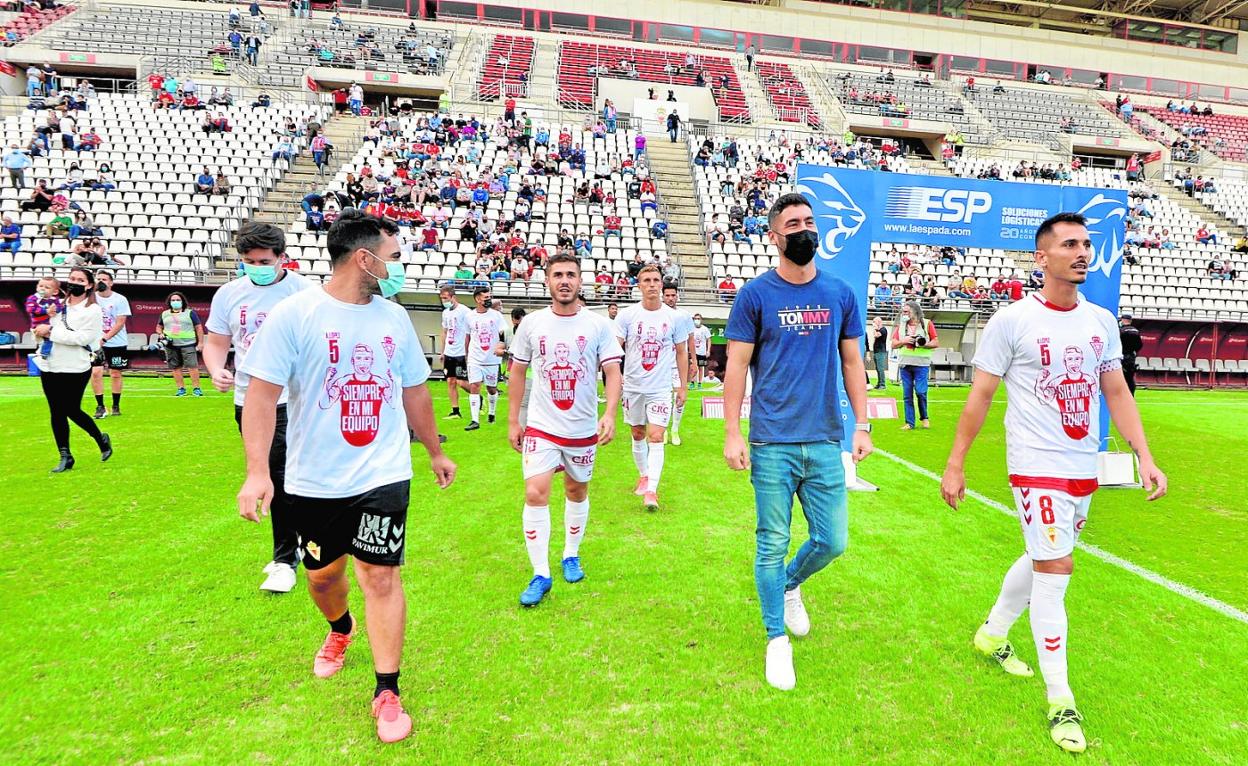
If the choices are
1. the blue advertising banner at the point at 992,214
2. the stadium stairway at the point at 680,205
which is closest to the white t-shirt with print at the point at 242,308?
the blue advertising banner at the point at 992,214

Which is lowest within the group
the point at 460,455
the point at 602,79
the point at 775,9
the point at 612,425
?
the point at 460,455

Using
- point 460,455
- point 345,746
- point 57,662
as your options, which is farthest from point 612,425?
point 460,455

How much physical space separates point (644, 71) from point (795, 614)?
37934 millimetres

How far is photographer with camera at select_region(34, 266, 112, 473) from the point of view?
646 centimetres

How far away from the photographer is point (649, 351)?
671cm

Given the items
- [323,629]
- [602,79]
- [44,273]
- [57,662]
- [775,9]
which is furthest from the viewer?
[775,9]

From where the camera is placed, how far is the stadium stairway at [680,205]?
20484 millimetres

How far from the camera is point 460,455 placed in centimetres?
837

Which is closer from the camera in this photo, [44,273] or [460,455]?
[460,455]

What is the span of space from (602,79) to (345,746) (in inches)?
1441

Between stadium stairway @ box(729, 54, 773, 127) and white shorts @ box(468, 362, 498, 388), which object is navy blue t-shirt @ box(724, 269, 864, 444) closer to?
white shorts @ box(468, 362, 498, 388)

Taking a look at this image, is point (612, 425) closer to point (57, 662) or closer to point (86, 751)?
point (86, 751)

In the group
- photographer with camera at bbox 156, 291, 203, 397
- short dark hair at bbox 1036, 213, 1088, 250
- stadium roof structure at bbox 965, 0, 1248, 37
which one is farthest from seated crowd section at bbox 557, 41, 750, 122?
short dark hair at bbox 1036, 213, 1088, 250

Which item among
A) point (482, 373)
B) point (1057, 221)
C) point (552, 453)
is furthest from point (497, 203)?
point (1057, 221)
